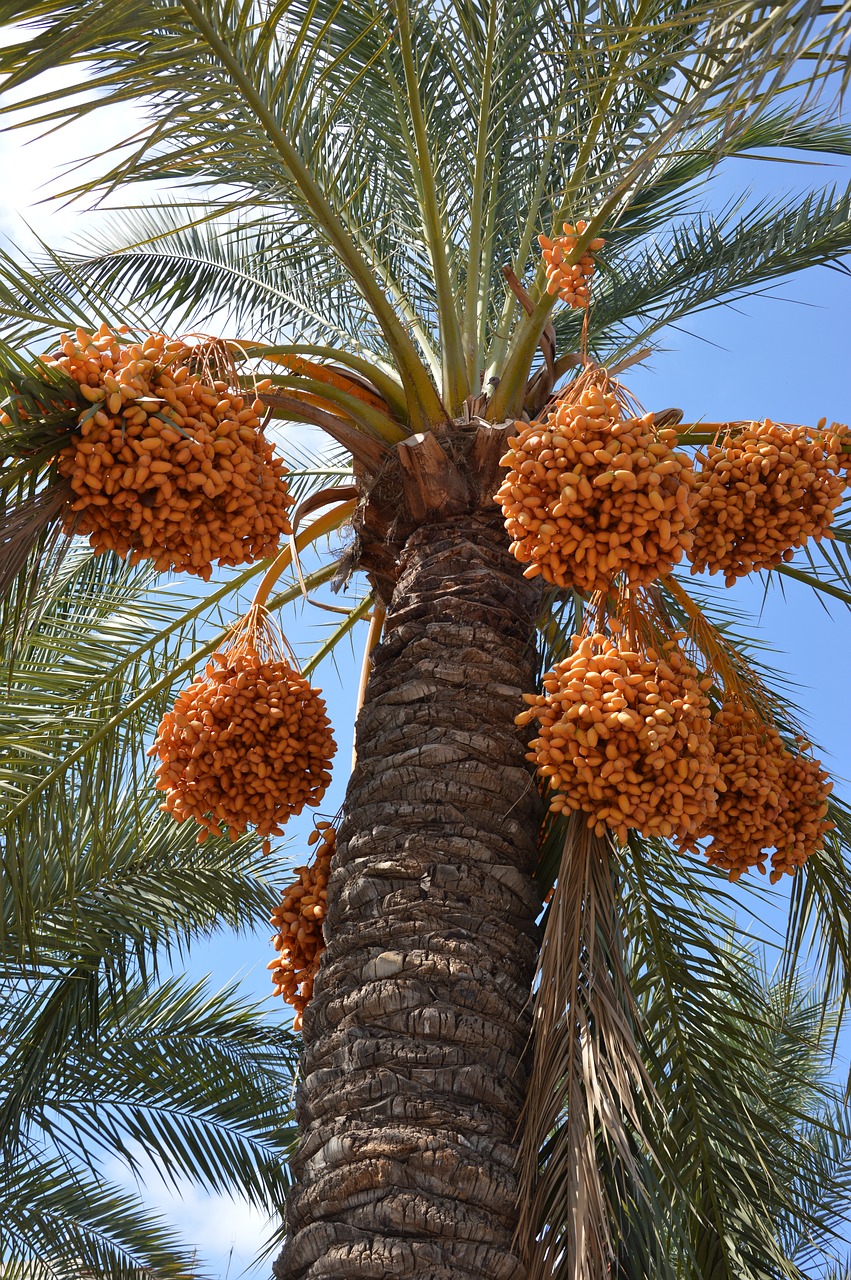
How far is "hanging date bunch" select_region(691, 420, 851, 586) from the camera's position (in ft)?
11.6

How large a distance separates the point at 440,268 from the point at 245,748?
1627 millimetres

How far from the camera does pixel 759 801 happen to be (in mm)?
3635

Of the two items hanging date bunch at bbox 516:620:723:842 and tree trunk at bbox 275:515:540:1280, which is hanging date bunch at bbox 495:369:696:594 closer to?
hanging date bunch at bbox 516:620:723:842

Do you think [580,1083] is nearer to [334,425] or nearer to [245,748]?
[245,748]

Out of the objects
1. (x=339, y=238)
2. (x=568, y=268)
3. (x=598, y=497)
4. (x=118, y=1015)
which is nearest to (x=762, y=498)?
(x=598, y=497)

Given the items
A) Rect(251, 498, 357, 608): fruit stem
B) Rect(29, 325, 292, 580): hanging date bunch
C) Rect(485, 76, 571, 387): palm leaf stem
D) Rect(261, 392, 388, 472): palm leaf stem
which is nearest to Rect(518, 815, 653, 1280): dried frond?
Rect(29, 325, 292, 580): hanging date bunch

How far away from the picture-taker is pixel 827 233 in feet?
19.0

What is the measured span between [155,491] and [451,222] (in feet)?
9.66

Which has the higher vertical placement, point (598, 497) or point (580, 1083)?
point (598, 497)

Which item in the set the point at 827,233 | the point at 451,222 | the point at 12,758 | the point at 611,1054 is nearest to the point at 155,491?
the point at 12,758

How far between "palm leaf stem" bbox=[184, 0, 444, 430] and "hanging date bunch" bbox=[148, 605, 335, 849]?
96 cm

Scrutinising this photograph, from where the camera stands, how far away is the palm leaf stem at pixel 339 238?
3.63 meters

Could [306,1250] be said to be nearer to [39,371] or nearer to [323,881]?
[323,881]

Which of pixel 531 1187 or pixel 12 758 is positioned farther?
pixel 12 758
